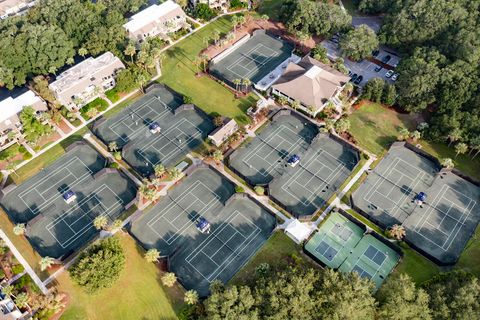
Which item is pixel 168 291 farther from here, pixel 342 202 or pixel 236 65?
pixel 236 65

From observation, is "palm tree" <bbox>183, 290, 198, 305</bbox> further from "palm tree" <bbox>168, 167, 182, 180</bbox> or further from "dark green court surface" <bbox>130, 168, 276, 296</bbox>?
"palm tree" <bbox>168, 167, 182, 180</bbox>

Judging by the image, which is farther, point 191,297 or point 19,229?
point 19,229

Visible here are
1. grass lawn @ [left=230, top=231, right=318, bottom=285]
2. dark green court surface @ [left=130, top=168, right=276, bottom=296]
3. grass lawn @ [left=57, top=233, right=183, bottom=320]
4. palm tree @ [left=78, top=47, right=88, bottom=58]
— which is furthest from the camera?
palm tree @ [left=78, top=47, right=88, bottom=58]

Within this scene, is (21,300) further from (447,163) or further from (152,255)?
(447,163)

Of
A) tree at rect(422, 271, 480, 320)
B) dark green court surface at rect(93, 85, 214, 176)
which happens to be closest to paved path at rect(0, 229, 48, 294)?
dark green court surface at rect(93, 85, 214, 176)

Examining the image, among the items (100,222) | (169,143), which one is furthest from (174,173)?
(100,222)

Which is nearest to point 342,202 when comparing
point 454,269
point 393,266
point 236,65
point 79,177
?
point 393,266

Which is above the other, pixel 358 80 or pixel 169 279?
pixel 358 80

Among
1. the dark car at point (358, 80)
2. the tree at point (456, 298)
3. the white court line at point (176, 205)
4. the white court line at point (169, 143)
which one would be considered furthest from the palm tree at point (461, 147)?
the white court line at point (169, 143)
